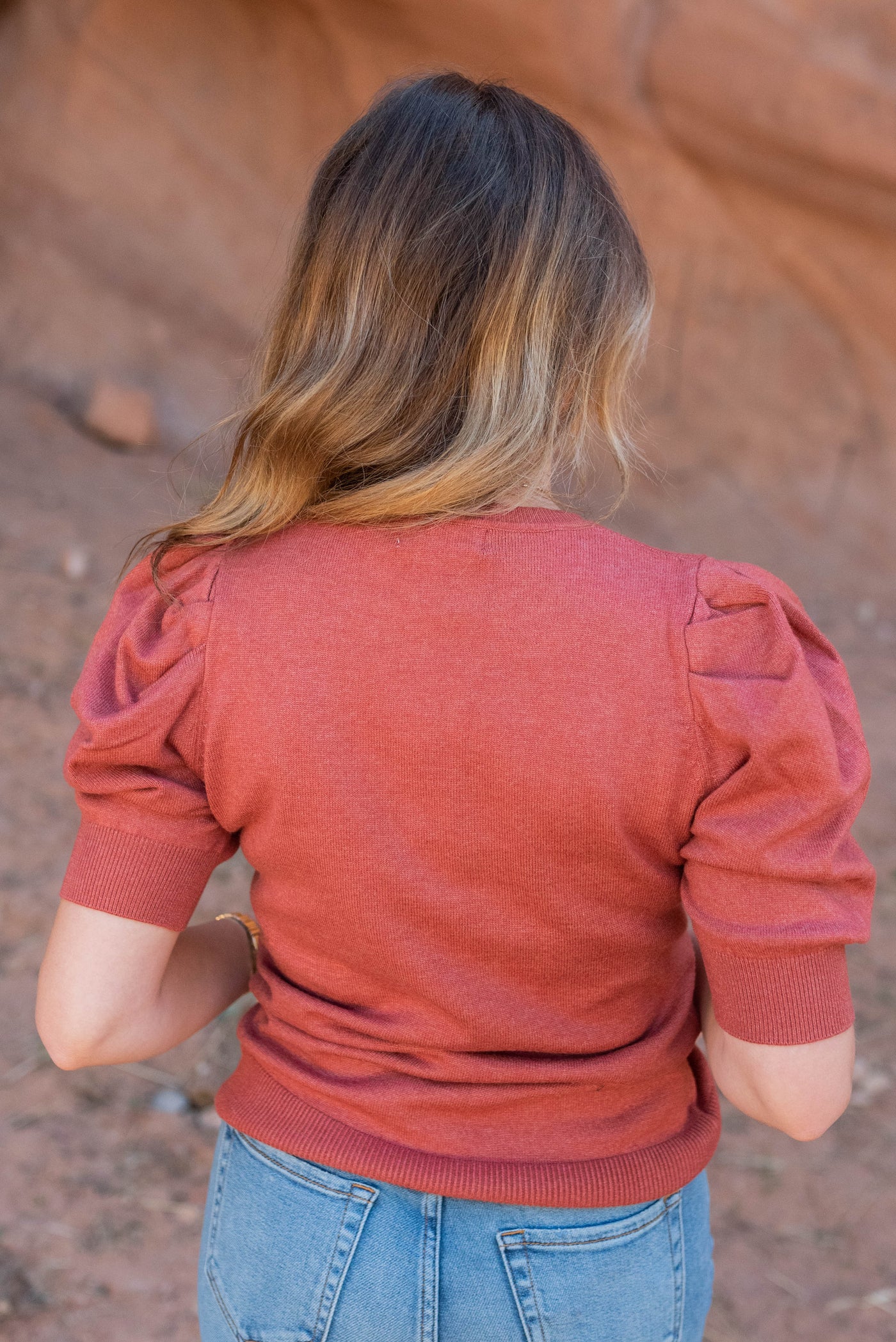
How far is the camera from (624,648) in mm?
897

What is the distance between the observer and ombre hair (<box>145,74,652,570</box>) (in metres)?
0.97

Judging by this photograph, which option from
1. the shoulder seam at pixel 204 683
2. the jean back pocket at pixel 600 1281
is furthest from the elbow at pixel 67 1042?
the jean back pocket at pixel 600 1281

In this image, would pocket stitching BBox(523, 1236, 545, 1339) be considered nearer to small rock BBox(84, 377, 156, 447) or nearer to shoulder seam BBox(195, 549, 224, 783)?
shoulder seam BBox(195, 549, 224, 783)

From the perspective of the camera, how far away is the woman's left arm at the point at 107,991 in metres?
1.04

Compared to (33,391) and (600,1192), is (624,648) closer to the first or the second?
(600,1192)

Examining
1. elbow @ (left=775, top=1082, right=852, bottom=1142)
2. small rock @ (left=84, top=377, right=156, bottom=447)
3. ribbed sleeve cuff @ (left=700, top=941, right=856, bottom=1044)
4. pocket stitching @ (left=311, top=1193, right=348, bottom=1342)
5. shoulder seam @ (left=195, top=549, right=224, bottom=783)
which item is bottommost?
small rock @ (left=84, top=377, right=156, bottom=447)

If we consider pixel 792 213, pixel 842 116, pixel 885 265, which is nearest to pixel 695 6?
pixel 842 116

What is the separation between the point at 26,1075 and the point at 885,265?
4.34m

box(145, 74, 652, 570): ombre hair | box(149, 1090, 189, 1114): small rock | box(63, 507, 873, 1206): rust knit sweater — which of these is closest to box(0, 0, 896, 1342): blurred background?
box(149, 1090, 189, 1114): small rock

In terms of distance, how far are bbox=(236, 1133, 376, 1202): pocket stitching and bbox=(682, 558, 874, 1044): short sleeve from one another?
1.15 ft

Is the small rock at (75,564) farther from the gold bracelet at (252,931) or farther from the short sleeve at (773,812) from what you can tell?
the short sleeve at (773,812)

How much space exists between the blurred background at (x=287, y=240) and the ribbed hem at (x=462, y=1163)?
1.87 metres

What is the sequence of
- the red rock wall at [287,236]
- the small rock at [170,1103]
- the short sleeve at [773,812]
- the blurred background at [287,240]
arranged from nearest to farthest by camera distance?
the short sleeve at [773,812], the small rock at [170,1103], the blurred background at [287,240], the red rock wall at [287,236]

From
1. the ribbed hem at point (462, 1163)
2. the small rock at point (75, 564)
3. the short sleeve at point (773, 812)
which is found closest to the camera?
the short sleeve at point (773, 812)
